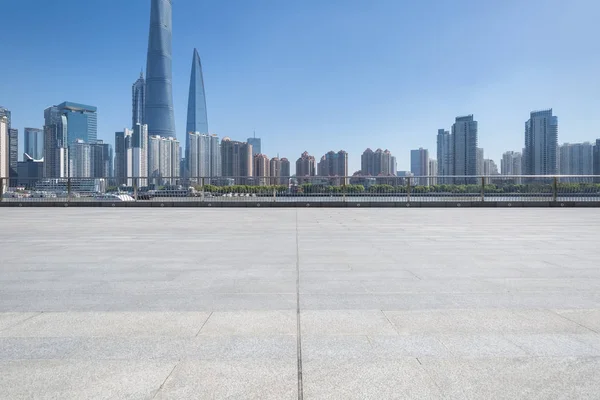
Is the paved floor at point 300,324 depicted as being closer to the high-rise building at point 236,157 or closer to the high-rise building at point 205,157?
the high-rise building at point 236,157

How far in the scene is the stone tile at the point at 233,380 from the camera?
195cm

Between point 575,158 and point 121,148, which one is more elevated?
point 121,148

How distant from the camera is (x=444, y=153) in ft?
256

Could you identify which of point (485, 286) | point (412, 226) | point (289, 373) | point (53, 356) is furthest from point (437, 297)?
point (412, 226)

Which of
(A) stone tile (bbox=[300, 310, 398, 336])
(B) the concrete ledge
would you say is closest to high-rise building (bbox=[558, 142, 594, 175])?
(B) the concrete ledge

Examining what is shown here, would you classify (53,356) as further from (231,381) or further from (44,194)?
(44,194)

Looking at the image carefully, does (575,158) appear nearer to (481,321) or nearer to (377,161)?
(377,161)

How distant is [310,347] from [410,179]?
15725mm

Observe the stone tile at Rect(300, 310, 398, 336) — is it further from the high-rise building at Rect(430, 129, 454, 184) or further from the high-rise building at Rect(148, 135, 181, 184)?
the high-rise building at Rect(148, 135, 181, 184)

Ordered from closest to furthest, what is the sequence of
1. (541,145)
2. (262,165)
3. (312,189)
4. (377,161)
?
(312,189)
(541,145)
(377,161)
(262,165)

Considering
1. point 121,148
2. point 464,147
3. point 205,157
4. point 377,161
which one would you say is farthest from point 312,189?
point 121,148

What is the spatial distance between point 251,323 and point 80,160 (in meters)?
172

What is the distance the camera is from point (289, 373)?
7.09 feet

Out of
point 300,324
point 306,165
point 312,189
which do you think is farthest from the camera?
point 306,165
